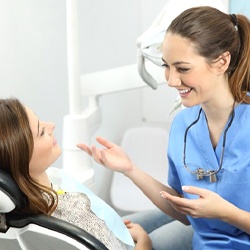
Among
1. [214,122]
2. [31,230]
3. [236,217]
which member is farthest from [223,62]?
[31,230]

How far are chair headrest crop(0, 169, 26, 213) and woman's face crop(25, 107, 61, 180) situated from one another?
0.15 m

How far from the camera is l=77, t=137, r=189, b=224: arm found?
1.23 meters

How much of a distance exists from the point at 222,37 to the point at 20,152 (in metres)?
0.57

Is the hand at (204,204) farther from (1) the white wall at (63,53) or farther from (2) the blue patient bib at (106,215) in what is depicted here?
(1) the white wall at (63,53)

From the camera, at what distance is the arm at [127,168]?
1232mm

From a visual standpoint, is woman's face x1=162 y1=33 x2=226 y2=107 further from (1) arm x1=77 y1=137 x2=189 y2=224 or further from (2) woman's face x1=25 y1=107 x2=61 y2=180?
(2) woman's face x1=25 y1=107 x2=61 y2=180

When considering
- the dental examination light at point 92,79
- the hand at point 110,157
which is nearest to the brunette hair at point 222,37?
the dental examination light at point 92,79

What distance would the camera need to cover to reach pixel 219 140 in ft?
Answer: 3.95

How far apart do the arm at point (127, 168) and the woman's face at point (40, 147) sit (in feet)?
0.82

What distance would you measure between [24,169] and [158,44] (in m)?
0.71

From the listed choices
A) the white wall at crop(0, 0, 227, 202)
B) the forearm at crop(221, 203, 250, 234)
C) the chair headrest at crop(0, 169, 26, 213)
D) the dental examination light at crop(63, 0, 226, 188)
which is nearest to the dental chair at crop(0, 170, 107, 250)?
the chair headrest at crop(0, 169, 26, 213)

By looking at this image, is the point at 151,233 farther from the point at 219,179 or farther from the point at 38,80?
the point at 38,80

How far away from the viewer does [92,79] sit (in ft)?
5.24

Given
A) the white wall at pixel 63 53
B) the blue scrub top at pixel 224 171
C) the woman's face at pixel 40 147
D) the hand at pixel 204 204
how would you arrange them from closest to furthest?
the woman's face at pixel 40 147 → the hand at pixel 204 204 → the blue scrub top at pixel 224 171 → the white wall at pixel 63 53
